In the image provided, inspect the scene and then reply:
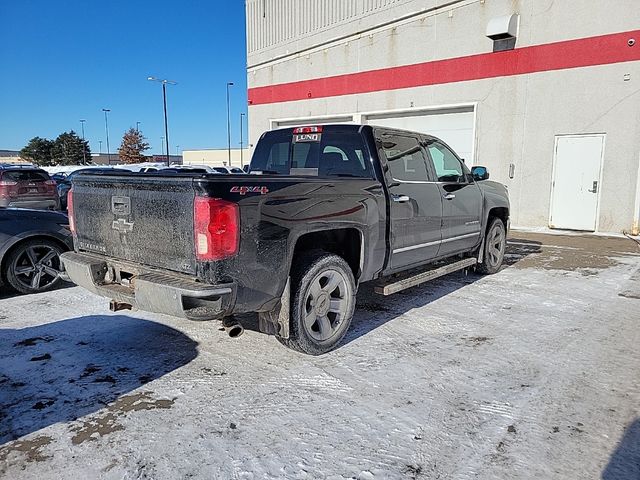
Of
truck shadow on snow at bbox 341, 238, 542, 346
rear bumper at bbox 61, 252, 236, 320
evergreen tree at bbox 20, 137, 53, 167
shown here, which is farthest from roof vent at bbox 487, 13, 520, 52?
evergreen tree at bbox 20, 137, 53, 167

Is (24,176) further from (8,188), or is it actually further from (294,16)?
(294,16)

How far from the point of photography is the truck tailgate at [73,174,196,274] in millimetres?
3246

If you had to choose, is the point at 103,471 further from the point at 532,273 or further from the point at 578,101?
the point at 578,101

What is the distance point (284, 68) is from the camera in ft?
66.2

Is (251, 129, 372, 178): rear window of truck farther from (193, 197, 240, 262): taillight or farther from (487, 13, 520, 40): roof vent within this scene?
(487, 13, 520, 40): roof vent

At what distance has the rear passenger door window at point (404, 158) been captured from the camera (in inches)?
191

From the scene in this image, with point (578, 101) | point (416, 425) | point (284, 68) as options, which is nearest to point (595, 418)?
point (416, 425)

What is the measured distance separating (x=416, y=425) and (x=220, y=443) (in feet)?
3.98

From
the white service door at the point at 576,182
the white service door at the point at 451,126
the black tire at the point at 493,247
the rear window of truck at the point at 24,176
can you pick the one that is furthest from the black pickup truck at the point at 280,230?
the rear window of truck at the point at 24,176

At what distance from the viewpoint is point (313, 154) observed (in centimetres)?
509

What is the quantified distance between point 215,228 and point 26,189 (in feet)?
51.0

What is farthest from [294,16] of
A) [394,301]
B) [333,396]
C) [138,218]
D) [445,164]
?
[333,396]

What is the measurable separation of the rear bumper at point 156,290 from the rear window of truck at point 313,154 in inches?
75.6

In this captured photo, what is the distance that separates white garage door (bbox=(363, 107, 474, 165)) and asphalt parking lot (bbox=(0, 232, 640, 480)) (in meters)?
10.00
